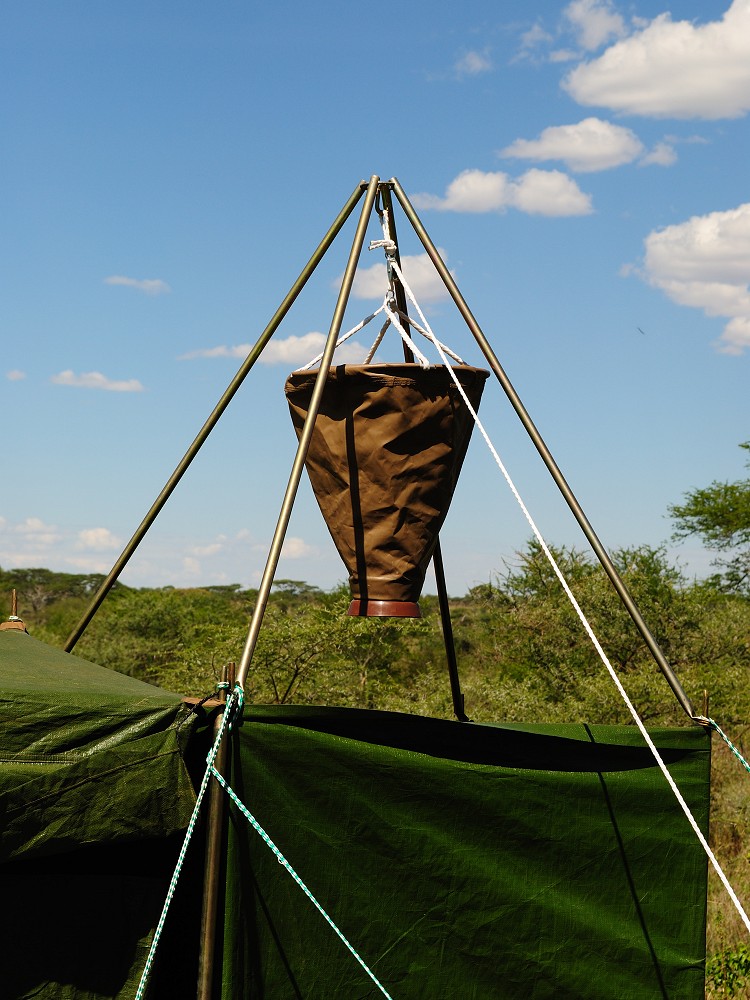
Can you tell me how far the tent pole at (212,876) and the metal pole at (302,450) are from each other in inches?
3.9

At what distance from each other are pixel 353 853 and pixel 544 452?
1.20 meters

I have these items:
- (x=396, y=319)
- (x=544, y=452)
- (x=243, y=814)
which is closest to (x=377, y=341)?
(x=396, y=319)

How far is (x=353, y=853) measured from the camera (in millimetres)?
2426

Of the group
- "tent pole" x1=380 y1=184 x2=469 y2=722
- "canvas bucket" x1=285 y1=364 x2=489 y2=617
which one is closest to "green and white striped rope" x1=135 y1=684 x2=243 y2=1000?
"canvas bucket" x1=285 y1=364 x2=489 y2=617

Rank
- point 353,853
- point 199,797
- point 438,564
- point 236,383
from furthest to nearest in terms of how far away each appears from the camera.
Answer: point 438,564
point 236,383
point 353,853
point 199,797

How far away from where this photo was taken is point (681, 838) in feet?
9.01

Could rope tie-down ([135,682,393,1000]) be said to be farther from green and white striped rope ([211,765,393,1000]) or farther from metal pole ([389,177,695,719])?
metal pole ([389,177,695,719])

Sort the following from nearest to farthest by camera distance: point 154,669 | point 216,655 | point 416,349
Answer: point 416,349
point 216,655
point 154,669

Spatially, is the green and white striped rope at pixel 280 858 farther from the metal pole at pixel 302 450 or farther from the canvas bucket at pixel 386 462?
the canvas bucket at pixel 386 462

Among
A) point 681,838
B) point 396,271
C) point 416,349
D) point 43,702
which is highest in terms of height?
point 396,271

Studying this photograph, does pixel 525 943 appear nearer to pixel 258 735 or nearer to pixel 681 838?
pixel 681 838

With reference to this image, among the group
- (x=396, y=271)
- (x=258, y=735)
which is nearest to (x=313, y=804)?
(x=258, y=735)

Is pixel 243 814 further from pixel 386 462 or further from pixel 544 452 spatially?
pixel 544 452

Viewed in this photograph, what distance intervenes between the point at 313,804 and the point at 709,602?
44.9 feet
